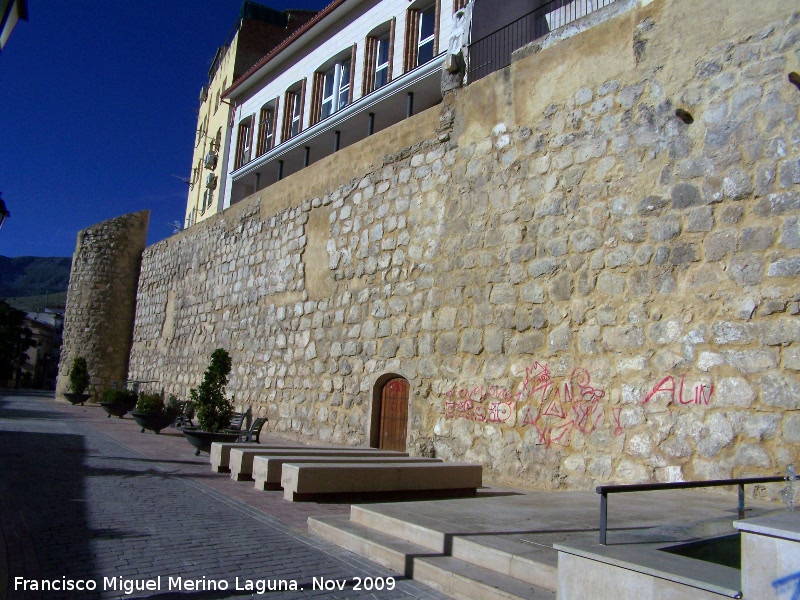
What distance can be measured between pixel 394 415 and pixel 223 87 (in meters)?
21.6

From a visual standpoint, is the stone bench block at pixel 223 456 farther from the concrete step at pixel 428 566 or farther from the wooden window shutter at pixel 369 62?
the wooden window shutter at pixel 369 62

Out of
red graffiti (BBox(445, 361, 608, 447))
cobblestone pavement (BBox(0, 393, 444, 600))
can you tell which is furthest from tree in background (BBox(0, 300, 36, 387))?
red graffiti (BBox(445, 361, 608, 447))

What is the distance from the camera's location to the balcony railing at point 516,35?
10953mm

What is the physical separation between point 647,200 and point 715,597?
520 centimetres

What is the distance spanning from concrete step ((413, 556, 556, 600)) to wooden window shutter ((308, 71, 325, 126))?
16.4 meters

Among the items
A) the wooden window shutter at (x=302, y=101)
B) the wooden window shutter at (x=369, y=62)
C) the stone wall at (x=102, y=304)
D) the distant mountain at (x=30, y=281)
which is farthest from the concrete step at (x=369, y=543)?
the distant mountain at (x=30, y=281)

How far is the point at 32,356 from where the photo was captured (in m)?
70.0

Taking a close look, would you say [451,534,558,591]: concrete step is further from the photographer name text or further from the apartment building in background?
the apartment building in background

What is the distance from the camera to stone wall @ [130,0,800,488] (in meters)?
6.07

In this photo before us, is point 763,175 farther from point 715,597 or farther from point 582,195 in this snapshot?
point 715,597

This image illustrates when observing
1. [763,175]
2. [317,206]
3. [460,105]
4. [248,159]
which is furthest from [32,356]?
[763,175]

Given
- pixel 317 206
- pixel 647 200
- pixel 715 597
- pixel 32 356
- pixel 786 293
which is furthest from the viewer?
pixel 32 356

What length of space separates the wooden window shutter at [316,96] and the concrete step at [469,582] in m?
16.4

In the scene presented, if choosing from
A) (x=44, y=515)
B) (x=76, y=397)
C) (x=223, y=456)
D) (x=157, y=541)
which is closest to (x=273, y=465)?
(x=223, y=456)
